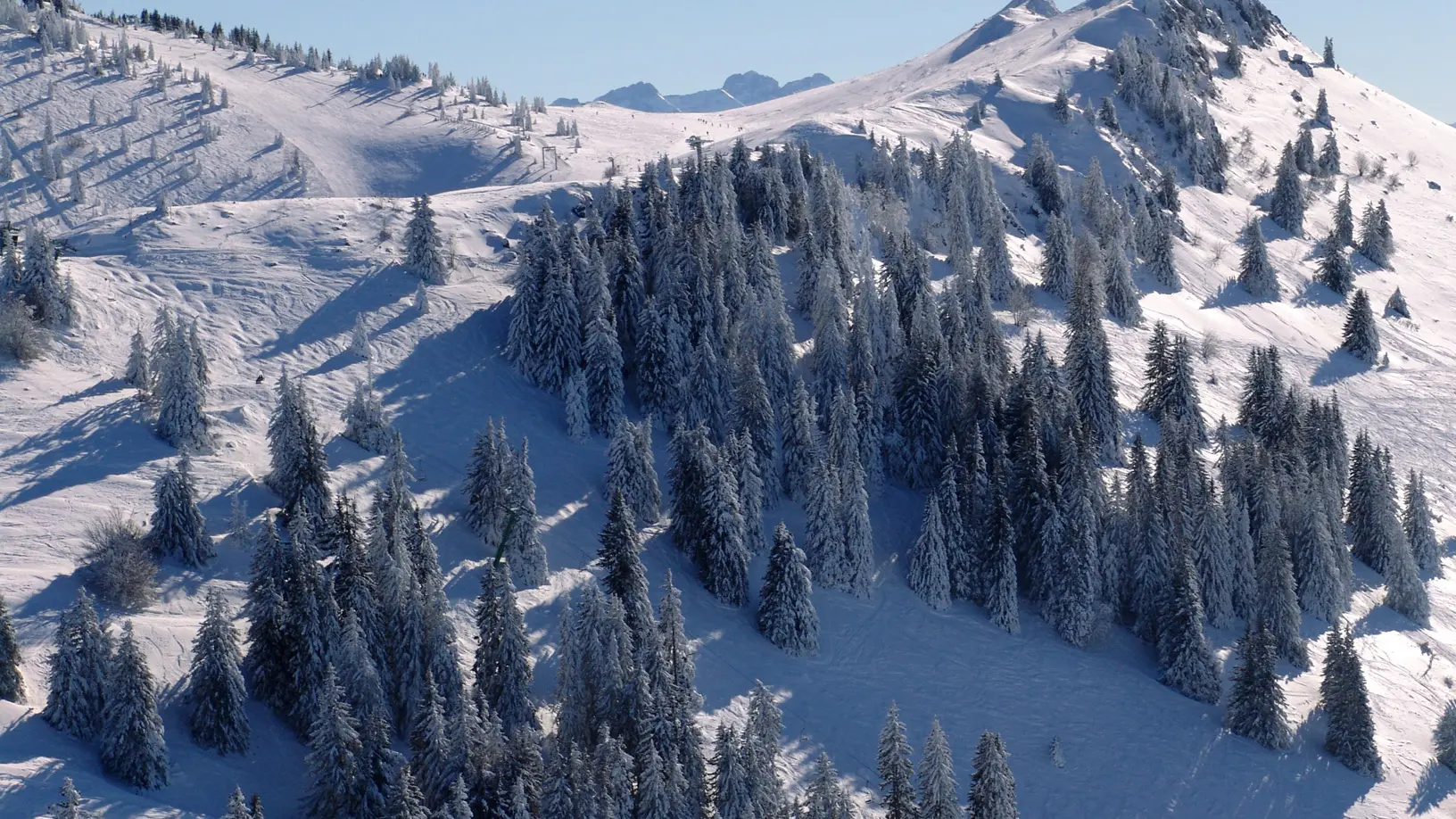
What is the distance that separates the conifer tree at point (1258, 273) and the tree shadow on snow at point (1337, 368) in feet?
32.7

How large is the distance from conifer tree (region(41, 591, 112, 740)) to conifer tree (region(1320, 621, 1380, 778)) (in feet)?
195

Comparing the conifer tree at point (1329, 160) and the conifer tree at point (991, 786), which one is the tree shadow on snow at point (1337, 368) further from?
the conifer tree at point (991, 786)

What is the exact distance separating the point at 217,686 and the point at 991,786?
30838 millimetres

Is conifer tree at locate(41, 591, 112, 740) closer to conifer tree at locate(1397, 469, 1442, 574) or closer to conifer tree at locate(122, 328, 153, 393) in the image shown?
conifer tree at locate(122, 328, 153, 393)

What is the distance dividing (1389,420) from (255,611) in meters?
96.9

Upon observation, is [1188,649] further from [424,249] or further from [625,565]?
[424,249]

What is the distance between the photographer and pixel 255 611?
46.6 metres

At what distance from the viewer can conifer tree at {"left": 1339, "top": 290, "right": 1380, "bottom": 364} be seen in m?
114

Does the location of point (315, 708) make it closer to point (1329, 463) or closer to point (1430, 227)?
point (1329, 463)

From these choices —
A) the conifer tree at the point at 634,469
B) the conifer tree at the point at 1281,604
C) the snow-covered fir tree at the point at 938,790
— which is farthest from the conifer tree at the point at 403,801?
the conifer tree at the point at 1281,604

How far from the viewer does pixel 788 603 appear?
6272cm

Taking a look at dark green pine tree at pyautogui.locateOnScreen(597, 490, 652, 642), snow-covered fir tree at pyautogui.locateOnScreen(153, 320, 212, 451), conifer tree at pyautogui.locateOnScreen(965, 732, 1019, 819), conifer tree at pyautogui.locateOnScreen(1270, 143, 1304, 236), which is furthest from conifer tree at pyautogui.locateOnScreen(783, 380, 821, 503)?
conifer tree at pyautogui.locateOnScreen(1270, 143, 1304, 236)

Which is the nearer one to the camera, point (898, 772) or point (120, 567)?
point (898, 772)

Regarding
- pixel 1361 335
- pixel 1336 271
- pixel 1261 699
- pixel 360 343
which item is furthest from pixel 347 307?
pixel 1336 271
